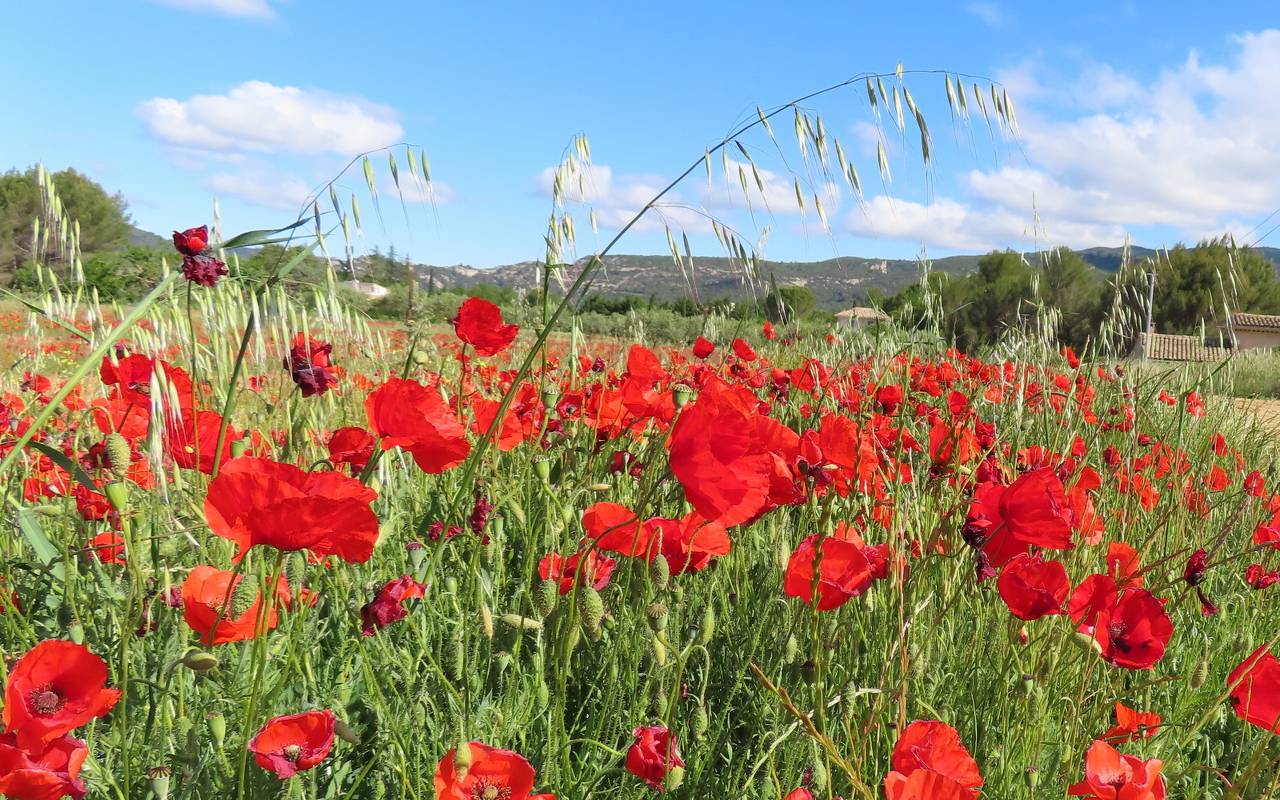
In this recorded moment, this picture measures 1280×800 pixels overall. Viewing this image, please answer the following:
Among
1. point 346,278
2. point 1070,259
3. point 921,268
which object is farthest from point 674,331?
point 1070,259

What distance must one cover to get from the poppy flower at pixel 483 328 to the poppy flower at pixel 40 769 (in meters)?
1.17

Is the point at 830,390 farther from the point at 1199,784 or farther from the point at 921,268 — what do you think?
the point at 1199,784

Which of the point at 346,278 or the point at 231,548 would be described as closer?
the point at 231,548

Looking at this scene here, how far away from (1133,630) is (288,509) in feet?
3.58

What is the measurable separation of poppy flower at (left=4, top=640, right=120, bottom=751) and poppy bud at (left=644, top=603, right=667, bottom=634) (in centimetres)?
58

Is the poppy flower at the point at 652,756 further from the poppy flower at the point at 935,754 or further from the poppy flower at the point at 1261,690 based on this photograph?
the poppy flower at the point at 1261,690

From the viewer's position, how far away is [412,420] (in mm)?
1021

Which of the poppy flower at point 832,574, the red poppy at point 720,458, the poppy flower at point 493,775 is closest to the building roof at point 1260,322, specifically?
the poppy flower at point 832,574

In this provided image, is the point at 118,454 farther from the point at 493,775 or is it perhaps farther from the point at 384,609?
the point at 493,775

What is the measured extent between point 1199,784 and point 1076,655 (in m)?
0.43

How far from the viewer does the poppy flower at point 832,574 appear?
118cm

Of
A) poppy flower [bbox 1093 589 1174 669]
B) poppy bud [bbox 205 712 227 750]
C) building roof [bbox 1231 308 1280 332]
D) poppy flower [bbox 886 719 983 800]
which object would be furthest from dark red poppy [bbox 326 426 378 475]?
building roof [bbox 1231 308 1280 332]

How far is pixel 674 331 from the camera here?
1716 cm

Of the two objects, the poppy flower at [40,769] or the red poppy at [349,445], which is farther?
the red poppy at [349,445]
